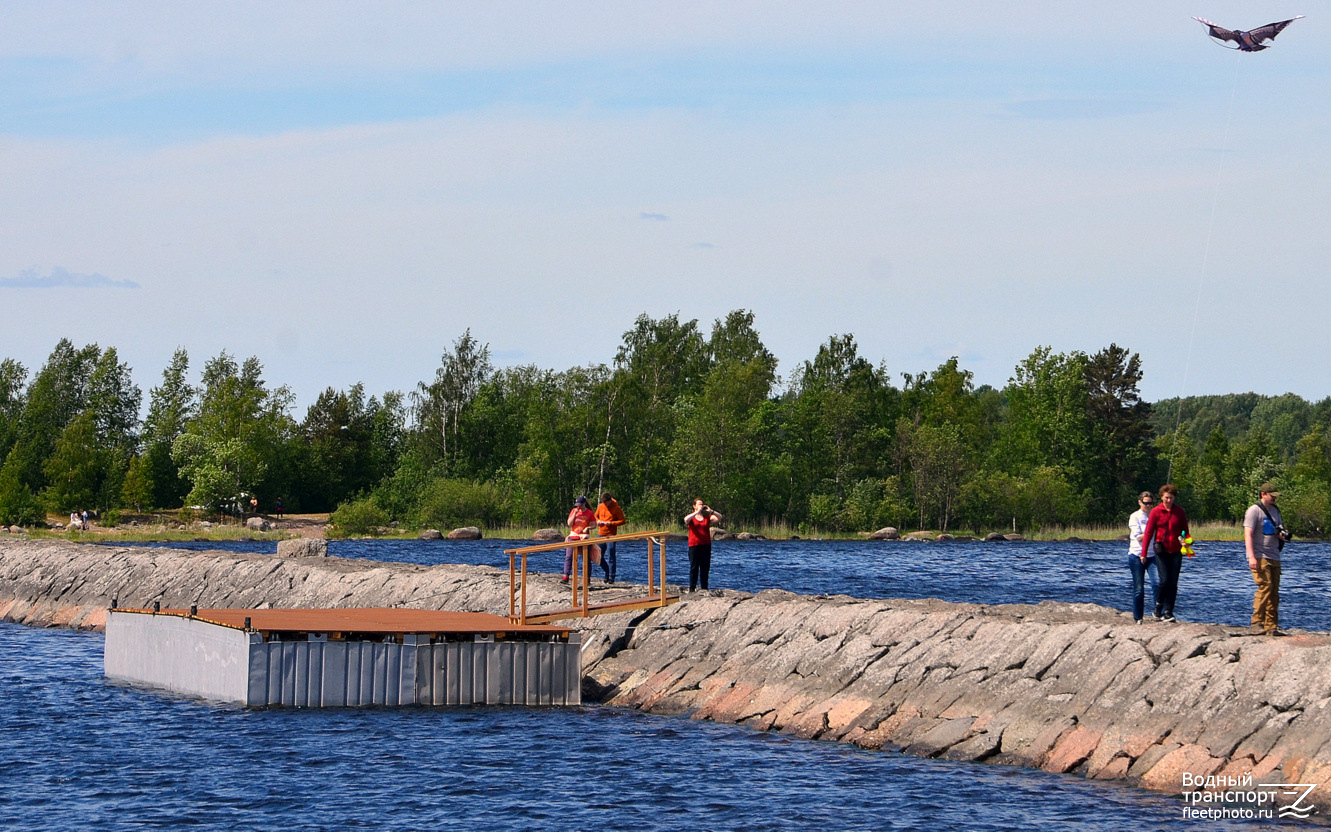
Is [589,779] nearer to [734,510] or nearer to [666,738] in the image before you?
[666,738]

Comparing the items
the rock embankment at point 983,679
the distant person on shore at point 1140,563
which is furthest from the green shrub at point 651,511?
the distant person on shore at point 1140,563

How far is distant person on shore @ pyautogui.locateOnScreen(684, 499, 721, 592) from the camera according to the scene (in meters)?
23.0

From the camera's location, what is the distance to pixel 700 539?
23.3 m

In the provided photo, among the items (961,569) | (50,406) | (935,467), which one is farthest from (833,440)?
(50,406)

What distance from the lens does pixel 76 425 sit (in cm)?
8225

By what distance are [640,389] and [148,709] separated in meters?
63.6

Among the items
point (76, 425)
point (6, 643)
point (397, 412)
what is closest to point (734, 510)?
point (397, 412)

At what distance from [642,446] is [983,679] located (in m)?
65.3

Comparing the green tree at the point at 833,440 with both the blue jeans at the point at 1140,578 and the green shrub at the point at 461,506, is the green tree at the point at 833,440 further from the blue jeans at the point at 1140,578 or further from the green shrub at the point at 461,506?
the blue jeans at the point at 1140,578

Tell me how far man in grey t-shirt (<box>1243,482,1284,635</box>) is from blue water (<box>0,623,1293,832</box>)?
3.37 metres

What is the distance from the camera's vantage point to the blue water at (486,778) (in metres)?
14.2

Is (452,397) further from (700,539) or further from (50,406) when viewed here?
(700,539)

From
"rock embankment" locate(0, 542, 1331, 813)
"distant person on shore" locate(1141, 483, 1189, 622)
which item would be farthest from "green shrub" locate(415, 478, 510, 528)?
"distant person on shore" locate(1141, 483, 1189, 622)

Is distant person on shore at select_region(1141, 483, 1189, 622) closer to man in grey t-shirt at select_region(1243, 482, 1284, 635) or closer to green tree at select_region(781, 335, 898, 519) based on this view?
man in grey t-shirt at select_region(1243, 482, 1284, 635)
